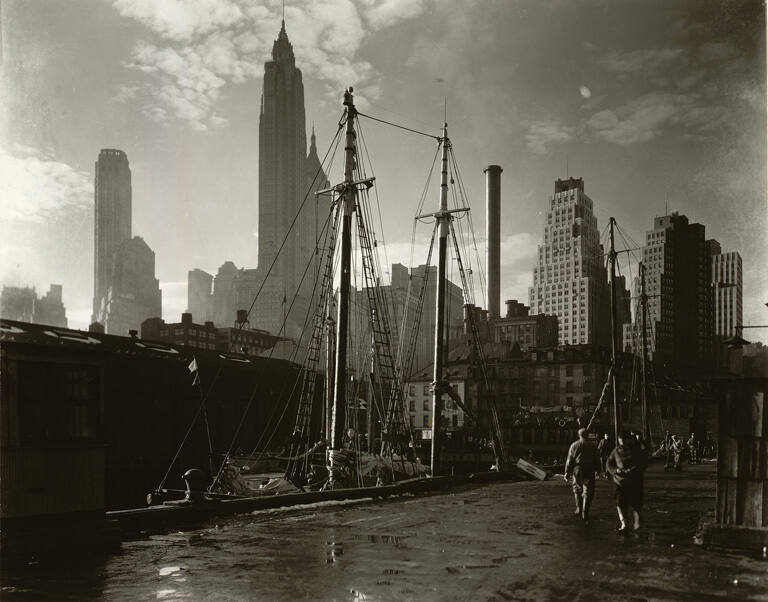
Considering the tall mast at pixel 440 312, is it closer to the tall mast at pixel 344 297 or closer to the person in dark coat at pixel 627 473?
the tall mast at pixel 344 297

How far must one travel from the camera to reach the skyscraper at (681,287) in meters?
27.4

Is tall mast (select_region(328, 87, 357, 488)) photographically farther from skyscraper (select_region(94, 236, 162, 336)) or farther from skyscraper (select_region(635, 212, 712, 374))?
skyscraper (select_region(94, 236, 162, 336))

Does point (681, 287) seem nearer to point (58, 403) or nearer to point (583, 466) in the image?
point (583, 466)

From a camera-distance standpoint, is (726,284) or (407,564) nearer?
(407,564)

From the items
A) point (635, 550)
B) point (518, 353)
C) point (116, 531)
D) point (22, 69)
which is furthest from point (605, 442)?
point (518, 353)

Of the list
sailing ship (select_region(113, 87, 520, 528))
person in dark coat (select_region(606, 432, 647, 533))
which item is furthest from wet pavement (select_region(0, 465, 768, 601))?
sailing ship (select_region(113, 87, 520, 528))

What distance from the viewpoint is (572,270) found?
77.2 meters

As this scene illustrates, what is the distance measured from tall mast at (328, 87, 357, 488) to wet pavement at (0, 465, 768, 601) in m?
7.23

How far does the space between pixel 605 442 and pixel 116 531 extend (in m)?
13.9

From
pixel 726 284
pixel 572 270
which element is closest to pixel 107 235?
pixel 572 270

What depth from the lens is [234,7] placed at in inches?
739

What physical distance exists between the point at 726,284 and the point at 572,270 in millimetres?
55164

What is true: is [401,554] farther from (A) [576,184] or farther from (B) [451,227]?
(B) [451,227]

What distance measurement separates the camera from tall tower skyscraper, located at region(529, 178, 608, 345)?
1476 inches
